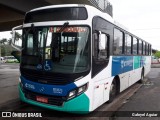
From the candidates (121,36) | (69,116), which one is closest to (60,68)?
(69,116)

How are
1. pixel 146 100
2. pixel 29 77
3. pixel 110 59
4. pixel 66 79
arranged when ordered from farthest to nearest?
pixel 146 100, pixel 110 59, pixel 29 77, pixel 66 79

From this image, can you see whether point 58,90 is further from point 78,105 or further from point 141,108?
point 141,108

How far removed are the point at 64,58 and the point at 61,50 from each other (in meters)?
0.24

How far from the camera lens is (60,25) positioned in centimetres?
580

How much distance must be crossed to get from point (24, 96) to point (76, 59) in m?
1.96

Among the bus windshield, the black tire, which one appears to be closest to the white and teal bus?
the bus windshield

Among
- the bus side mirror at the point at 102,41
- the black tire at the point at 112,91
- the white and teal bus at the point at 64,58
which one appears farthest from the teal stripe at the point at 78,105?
the black tire at the point at 112,91

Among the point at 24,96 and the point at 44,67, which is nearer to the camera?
the point at 44,67

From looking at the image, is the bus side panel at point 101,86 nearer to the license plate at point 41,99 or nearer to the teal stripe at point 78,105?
the teal stripe at point 78,105

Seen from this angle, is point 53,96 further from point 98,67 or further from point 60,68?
point 98,67

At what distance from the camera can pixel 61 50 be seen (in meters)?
5.77

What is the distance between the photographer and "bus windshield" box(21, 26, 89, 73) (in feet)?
18.4

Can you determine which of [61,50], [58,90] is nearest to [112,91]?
[58,90]

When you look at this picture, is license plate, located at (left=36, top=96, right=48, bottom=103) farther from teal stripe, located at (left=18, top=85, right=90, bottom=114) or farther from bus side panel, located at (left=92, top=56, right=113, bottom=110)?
bus side panel, located at (left=92, top=56, right=113, bottom=110)
